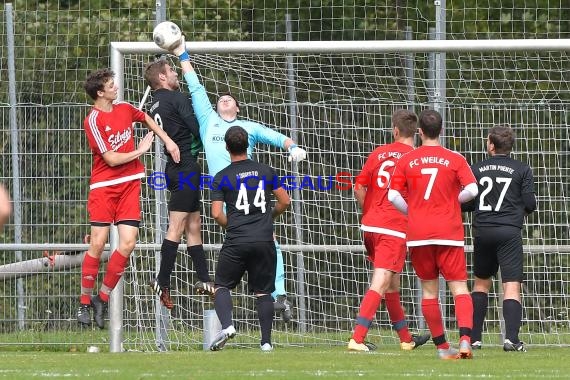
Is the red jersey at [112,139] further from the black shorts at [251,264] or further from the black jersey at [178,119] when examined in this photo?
the black shorts at [251,264]

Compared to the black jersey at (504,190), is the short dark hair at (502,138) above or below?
above

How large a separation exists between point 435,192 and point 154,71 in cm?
348

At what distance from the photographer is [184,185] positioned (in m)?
12.5

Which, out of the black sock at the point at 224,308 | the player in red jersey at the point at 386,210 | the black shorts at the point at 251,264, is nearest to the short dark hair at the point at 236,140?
the black shorts at the point at 251,264

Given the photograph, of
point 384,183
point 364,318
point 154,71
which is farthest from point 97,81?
point 364,318

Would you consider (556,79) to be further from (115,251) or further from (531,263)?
(115,251)

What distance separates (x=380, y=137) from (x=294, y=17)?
17.9ft

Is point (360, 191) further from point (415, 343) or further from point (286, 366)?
point (286, 366)

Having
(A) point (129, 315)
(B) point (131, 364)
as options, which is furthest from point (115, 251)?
(B) point (131, 364)

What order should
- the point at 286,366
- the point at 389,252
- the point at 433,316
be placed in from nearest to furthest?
the point at 286,366 < the point at 433,316 < the point at 389,252

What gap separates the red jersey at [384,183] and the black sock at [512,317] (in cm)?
111

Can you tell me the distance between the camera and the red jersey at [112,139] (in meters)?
12.2

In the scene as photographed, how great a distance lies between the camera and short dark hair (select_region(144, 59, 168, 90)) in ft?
41.7

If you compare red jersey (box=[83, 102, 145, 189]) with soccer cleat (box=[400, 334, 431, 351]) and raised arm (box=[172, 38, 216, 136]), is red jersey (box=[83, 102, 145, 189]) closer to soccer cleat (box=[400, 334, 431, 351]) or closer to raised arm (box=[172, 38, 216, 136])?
raised arm (box=[172, 38, 216, 136])
